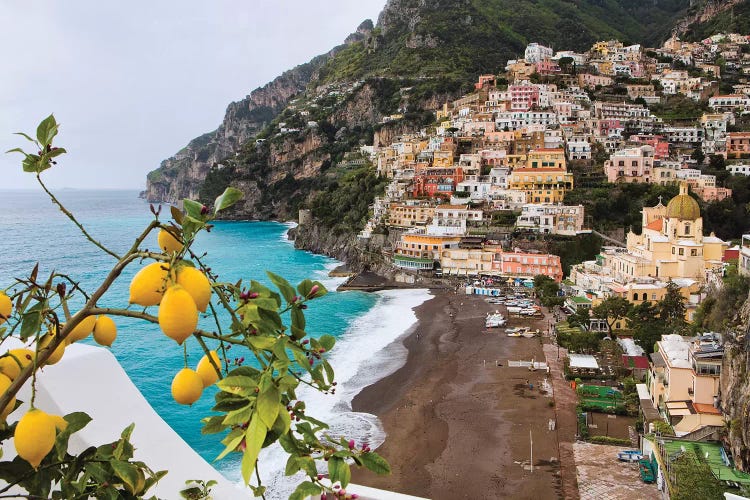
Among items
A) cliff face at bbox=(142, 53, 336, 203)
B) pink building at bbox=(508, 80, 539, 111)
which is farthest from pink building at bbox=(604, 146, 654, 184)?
cliff face at bbox=(142, 53, 336, 203)

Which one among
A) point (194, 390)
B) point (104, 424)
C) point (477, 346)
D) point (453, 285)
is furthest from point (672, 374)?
point (453, 285)

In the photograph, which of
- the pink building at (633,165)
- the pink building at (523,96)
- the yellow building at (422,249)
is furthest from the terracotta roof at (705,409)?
the pink building at (523,96)

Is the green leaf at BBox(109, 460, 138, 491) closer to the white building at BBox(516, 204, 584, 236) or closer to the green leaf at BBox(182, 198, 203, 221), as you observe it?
the green leaf at BBox(182, 198, 203, 221)

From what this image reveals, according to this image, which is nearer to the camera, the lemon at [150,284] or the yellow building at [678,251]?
the lemon at [150,284]

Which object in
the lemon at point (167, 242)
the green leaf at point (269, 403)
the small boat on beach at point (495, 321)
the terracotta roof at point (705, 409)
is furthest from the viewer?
the small boat on beach at point (495, 321)

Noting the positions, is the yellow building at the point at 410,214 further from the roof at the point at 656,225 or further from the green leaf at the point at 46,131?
the green leaf at the point at 46,131

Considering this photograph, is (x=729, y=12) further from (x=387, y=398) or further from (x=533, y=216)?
(x=387, y=398)
